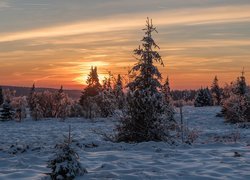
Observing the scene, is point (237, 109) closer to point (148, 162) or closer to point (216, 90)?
point (148, 162)

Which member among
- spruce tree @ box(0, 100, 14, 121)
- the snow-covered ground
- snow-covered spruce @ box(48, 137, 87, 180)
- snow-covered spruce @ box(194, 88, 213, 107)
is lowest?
the snow-covered ground

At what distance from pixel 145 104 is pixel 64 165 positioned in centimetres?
967

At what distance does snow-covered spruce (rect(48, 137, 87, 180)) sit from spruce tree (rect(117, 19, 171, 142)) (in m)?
A: 8.56

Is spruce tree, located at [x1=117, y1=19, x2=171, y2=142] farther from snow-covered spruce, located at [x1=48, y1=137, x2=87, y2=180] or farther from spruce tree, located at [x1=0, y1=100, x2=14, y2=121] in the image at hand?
spruce tree, located at [x1=0, y1=100, x2=14, y2=121]

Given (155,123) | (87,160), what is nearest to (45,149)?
(87,160)

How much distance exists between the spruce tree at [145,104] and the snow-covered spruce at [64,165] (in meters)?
8.56

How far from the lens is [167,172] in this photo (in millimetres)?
10320

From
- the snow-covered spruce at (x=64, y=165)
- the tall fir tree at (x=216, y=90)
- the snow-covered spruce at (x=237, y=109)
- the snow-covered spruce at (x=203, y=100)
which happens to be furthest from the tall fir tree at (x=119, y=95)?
the tall fir tree at (x=216, y=90)

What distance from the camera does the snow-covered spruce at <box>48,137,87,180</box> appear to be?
952 centimetres

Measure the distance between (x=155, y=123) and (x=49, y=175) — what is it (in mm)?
9022

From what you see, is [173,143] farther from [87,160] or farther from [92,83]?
[92,83]

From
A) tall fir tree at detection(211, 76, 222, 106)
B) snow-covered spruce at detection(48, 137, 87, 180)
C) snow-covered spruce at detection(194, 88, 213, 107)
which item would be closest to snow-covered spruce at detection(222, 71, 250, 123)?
snow-covered spruce at detection(48, 137, 87, 180)

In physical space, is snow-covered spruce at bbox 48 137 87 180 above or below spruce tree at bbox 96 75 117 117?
below

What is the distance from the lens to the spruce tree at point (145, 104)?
18312 mm
